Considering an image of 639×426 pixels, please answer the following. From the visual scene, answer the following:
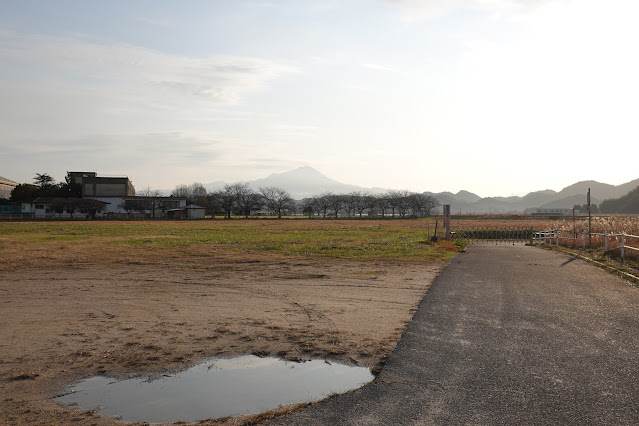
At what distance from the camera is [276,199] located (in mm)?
180875

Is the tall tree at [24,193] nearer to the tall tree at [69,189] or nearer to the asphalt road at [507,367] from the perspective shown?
the tall tree at [69,189]

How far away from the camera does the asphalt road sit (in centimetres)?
530

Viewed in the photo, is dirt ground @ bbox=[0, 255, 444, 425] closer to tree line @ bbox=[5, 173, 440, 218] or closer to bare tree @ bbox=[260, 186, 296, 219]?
tree line @ bbox=[5, 173, 440, 218]

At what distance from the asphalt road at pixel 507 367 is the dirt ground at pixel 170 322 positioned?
0.70m

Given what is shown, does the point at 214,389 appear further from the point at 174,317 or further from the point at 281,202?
the point at 281,202

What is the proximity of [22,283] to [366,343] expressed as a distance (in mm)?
11852

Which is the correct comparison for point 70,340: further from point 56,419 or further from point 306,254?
point 306,254

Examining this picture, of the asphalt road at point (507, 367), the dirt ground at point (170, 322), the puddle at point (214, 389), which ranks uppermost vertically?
the asphalt road at point (507, 367)

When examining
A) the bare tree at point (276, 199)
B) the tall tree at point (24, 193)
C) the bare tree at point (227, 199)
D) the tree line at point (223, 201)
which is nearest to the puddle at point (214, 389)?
the tree line at point (223, 201)

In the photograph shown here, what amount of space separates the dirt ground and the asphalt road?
2.29ft

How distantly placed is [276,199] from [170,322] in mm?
171344

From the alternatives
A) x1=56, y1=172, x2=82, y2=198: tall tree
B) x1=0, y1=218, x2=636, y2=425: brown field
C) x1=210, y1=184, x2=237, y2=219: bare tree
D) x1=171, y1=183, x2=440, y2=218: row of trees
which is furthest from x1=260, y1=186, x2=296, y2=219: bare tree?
x1=0, y1=218, x2=636, y2=425: brown field

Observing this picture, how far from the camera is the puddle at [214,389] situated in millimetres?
5871

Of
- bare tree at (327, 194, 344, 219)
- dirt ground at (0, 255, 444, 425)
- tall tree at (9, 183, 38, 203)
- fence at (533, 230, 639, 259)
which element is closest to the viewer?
dirt ground at (0, 255, 444, 425)
